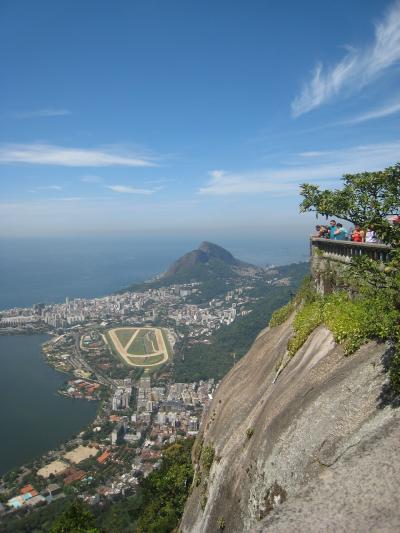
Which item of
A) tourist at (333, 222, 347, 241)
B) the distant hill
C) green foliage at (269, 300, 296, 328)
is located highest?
tourist at (333, 222, 347, 241)

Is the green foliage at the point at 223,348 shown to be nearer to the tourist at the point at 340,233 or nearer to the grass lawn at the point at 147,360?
the grass lawn at the point at 147,360

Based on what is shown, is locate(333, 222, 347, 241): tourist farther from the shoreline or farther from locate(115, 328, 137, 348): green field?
locate(115, 328, 137, 348): green field

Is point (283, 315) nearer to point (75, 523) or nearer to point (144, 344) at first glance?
point (75, 523)

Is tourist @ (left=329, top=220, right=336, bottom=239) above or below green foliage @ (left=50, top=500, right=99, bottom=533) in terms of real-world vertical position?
above

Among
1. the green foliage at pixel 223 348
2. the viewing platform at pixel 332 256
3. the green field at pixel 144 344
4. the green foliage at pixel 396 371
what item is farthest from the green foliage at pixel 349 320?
the green field at pixel 144 344

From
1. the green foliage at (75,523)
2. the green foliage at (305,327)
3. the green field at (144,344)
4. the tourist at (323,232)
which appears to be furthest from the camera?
the green field at (144,344)

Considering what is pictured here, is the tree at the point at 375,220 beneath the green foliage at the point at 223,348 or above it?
above

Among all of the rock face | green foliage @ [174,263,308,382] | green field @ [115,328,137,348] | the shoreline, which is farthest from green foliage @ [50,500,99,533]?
green field @ [115,328,137,348]

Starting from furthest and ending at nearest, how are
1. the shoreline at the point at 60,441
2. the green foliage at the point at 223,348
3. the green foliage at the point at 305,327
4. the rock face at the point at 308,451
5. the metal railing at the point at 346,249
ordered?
1. the green foliage at the point at 223,348
2. the shoreline at the point at 60,441
3. the green foliage at the point at 305,327
4. the metal railing at the point at 346,249
5. the rock face at the point at 308,451
